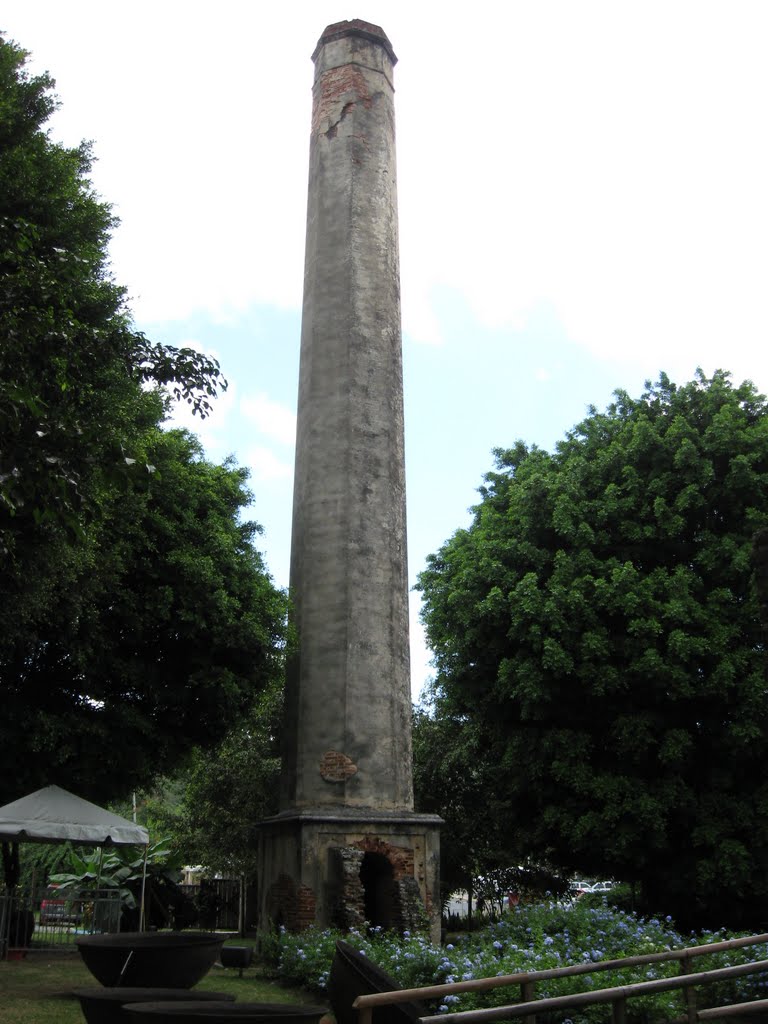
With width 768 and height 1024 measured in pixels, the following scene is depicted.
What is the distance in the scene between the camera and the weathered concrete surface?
56.4 feet

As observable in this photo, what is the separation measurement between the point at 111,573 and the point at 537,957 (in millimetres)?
8903

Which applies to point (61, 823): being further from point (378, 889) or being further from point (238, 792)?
point (238, 792)

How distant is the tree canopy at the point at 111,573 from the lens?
40.2 ft

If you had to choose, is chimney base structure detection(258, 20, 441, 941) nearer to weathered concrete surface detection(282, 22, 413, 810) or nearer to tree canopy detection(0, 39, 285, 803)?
weathered concrete surface detection(282, 22, 413, 810)

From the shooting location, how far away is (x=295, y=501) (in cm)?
1964

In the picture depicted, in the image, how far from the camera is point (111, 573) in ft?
52.0

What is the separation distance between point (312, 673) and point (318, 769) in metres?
1.75

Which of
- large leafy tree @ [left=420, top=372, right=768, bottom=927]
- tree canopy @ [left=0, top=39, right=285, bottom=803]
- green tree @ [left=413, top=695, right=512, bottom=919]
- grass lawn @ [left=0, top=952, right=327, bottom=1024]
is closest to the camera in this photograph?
grass lawn @ [left=0, top=952, right=327, bottom=1024]

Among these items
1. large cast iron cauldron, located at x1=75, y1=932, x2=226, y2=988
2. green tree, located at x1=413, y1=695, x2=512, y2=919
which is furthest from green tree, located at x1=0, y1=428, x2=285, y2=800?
green tree, located at x1=413, y1=695, x2=512, y2=919

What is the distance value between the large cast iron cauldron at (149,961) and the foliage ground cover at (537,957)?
299 cm

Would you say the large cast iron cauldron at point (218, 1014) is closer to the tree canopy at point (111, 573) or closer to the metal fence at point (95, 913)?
the tree canopy at point (111, 573)

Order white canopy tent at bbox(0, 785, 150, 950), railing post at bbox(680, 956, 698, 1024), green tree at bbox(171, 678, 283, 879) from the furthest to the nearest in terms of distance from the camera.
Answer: green tree at bbox(171, 678, 283, 879) → white canopy tent at bbox(0, 785, 150, 950) → railing post at bbox(680, 956, 698, 1024)

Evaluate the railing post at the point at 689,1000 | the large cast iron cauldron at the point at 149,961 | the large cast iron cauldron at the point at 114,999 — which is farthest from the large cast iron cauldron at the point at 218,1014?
the railing post at the point at 689,1000

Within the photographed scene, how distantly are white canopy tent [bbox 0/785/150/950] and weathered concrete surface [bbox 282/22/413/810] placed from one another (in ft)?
11.3
